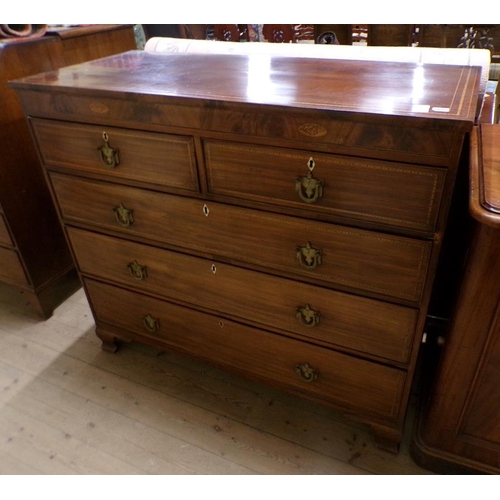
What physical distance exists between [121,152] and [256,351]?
667 millimetres

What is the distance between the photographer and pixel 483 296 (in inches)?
35.1

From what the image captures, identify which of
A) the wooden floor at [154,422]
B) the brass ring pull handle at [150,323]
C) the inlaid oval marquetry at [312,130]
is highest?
the inlaid oval marquetry at [312,130]

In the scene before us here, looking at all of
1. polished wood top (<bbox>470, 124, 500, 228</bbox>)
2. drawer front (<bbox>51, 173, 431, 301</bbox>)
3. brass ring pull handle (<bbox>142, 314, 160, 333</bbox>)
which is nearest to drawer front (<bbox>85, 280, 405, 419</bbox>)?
brass ring pull handle (<bbox>142, 314, 160, 333</bbox>)

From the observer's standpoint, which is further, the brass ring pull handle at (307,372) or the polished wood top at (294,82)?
the brass ring pull handle at (307,372)

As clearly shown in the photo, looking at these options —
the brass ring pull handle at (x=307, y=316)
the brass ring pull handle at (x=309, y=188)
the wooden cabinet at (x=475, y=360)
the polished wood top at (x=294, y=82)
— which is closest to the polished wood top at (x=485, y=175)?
the wooden cabinet at (x=475, y=360)

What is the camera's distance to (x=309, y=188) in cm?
93

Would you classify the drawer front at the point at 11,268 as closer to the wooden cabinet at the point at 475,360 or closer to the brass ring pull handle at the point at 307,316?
the brass ring pull handle at the point at 307,316

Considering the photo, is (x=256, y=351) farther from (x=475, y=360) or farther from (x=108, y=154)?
(x=108, y=154)

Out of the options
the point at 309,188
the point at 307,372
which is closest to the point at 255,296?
the point at 307,372

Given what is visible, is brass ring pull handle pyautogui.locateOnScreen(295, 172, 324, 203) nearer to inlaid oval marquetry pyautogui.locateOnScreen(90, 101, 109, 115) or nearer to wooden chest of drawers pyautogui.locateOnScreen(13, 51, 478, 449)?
wooden chest of drawers pyautogui.locateOnScreen(13, 51, 478, 449)

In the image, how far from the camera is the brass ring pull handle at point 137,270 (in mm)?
1324

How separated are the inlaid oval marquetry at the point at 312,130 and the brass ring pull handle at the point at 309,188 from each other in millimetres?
83
